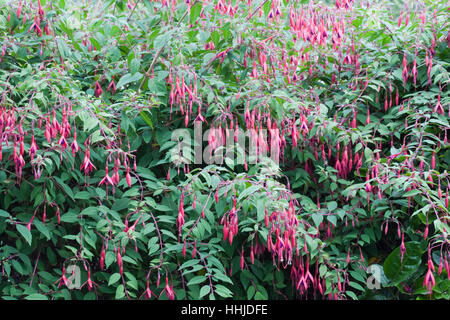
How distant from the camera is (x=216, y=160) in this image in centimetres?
294

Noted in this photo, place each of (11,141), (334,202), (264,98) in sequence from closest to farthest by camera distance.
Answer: (11,141)
(264,98)
(334,202)

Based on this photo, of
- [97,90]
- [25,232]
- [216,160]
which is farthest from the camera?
[97,90]

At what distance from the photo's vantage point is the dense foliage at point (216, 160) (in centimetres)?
261

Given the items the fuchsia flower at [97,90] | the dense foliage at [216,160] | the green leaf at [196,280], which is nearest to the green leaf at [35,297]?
the dense foliage at [216,160]

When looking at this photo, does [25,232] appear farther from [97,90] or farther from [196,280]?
[97,90]

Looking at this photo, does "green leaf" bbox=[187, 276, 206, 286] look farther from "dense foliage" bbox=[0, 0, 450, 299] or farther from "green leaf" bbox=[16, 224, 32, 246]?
"green leaf" bbox=[16, 224, 32, 246]

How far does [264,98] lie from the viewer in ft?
9.30

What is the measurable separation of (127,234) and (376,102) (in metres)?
1.76

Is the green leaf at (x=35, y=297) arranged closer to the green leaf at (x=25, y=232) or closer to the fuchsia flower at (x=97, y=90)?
the green leaf at (x=25, y=232)

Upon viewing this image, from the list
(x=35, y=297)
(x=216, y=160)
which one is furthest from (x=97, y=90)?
(x=35, y=297)

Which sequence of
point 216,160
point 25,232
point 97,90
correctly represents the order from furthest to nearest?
point 97,90, point 216,160, point 25,232

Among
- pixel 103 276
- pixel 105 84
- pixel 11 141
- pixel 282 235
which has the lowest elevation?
pixel 103 276

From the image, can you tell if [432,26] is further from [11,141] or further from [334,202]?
[11,141]
